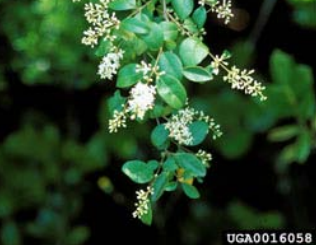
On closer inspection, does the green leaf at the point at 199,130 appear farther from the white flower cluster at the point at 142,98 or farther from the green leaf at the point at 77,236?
the green leaf at the point at 77,236

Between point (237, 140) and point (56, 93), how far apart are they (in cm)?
65

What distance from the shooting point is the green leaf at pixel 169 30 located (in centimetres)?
124

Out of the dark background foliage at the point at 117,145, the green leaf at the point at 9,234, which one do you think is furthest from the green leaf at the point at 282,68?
the green leaf at the point at 9,234

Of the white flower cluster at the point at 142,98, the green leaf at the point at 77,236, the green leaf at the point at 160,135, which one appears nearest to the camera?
the white flower cluster at the point at 142,98

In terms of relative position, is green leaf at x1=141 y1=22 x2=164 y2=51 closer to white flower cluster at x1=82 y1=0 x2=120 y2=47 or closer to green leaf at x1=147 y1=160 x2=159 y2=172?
white flower cluster at x1=82 y1=0 x2=120 y2=47

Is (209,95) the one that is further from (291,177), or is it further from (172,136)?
(172,136)

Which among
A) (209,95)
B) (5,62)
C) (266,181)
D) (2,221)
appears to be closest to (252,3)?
(209,95)

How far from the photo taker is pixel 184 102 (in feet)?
4.00

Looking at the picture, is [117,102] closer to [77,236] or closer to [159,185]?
[159,185]

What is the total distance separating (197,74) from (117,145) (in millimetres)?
1502

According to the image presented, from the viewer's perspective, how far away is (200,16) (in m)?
1.28

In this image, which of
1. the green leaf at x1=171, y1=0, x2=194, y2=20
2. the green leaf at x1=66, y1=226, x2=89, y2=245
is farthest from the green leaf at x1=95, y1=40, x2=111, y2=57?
the green leaf at x1=66, y1=226, x2=89, y2=245

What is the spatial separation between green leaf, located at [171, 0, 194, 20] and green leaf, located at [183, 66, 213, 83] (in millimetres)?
78

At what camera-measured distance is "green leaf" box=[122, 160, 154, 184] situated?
133 centimetres
